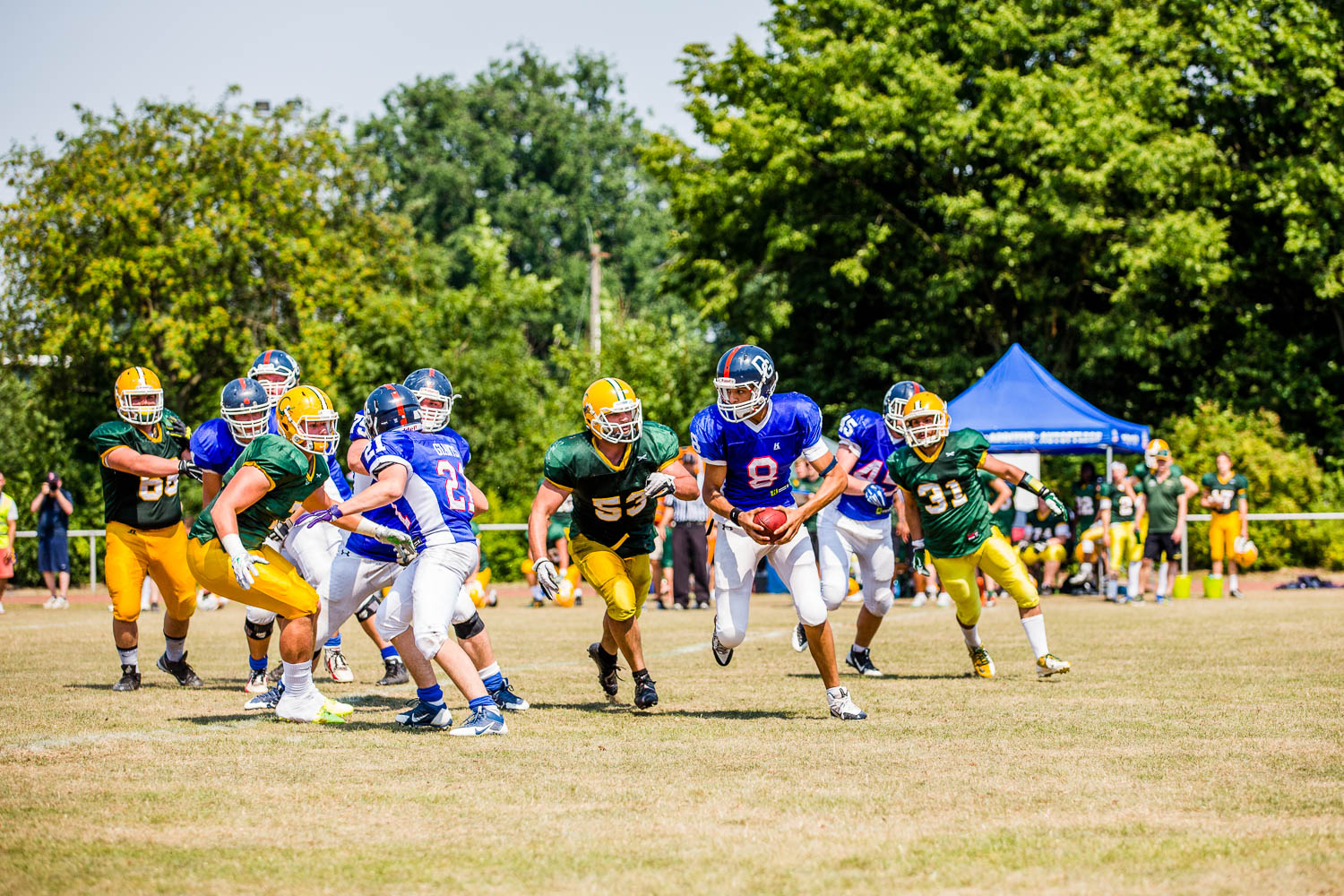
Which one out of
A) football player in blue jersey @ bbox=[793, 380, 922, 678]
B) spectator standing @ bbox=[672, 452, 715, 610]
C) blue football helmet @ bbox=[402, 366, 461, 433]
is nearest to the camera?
blue football helmet @ bbox=[402, 366, 461, 433]

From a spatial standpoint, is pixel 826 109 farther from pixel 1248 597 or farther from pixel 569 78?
pixel 569 78

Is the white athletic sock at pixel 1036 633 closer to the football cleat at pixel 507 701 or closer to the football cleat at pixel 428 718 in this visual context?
the football cleat at pixel 507 701

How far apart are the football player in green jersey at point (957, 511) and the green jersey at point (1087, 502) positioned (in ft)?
36.6

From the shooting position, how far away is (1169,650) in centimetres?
1170

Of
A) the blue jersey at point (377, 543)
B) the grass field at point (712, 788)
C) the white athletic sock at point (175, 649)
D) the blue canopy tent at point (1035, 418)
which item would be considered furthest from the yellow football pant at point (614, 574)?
the blue canopy tent at point (1035, 418)

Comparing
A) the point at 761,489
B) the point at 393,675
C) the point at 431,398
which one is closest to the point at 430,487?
the point at 431,398

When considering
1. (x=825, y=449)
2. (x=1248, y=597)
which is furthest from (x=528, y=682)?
(x=1248, y=597)

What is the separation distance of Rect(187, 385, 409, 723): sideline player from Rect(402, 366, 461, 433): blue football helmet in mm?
527

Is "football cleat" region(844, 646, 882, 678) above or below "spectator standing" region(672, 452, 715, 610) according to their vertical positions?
below

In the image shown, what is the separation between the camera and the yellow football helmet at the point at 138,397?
9977 millimetres

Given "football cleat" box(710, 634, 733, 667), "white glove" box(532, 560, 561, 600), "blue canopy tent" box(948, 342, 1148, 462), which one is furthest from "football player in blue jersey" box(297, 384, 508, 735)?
"blue canopy tent" box(948, 342, 1148, 462)

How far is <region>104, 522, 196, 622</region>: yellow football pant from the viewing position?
32.7ft

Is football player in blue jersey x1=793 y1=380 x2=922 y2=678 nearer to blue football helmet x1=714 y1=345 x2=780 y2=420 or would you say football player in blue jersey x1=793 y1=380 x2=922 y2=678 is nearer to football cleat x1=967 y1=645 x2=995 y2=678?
football cleat x1=967 y1=645 x2=995 y2=678

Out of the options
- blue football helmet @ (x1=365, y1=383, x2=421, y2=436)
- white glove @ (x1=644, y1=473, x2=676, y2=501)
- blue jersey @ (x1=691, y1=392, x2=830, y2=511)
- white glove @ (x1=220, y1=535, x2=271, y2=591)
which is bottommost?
white glove @ (x1=220, y1=535, x2=271, y2=591)
